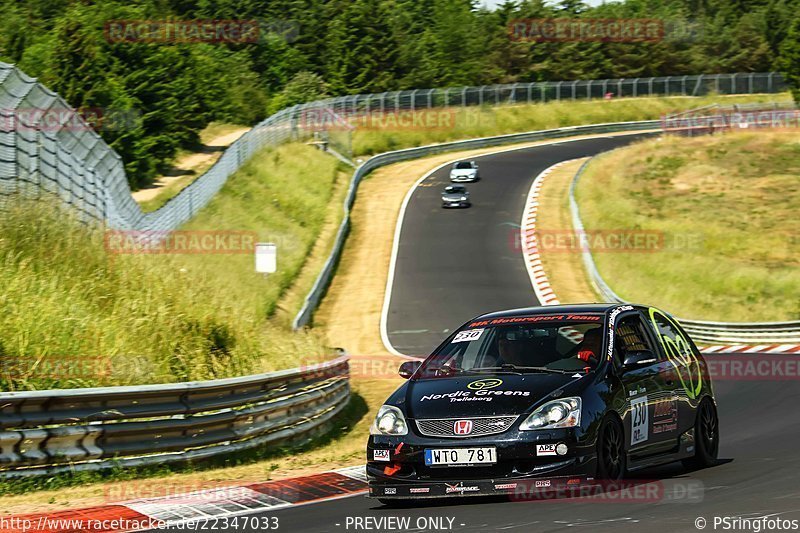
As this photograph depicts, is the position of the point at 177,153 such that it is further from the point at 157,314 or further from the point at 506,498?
the point at 506,498

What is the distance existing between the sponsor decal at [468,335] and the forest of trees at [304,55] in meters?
60.0

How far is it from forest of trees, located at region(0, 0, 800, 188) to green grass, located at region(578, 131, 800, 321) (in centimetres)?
3019

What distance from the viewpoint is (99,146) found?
22.5m

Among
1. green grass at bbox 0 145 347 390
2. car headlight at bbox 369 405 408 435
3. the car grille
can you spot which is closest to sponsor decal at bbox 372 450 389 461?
car headlight at bbox 369 405 408 435

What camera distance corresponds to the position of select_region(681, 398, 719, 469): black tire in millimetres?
10391

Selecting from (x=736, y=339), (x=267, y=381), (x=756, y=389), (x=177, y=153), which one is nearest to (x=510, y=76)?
(x=177, y=153)

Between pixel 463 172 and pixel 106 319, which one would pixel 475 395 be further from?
pixel 463 172

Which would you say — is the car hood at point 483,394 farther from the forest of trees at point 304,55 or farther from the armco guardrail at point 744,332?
the forest of trees at point 304,55

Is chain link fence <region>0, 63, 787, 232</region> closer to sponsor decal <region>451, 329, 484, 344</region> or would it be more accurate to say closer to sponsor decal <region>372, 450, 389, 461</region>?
sponsor decal <region>451, 329, 484, 344</region>

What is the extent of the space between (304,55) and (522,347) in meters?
105

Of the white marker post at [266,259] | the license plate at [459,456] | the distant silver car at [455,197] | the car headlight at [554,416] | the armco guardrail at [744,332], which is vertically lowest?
the armco guardrail at [744,332]

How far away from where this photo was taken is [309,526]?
7.99 metres

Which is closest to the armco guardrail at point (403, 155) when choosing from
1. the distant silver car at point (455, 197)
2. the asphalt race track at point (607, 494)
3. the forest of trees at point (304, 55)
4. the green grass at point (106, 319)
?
the asphalt race track at point (607, 494)

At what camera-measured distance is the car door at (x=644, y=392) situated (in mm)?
9203
